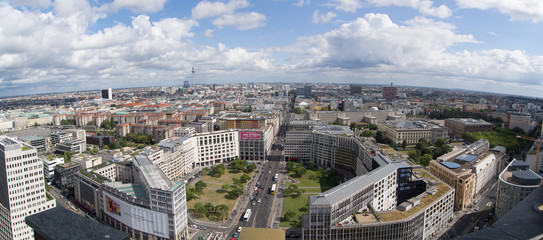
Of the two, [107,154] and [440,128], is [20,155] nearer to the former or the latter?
[107,154]

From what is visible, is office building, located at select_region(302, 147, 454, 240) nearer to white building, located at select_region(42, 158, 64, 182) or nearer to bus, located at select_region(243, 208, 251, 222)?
bus, located at select_region(243, 208, 251, 222)

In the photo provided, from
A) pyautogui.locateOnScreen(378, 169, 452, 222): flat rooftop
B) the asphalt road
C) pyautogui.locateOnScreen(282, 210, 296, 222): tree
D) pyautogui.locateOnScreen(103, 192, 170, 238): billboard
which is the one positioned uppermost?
pyautogui.locateOnScreen(378, 169, 452, 222): flat rooftop

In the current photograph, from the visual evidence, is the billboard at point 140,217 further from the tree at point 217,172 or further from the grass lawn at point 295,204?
the tree at point 217,172

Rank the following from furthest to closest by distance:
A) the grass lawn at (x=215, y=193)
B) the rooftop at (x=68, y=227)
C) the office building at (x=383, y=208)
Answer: the grass lawn at (x=215, y=193) → the office building at (x=383, y=208) → the rooftop at (x=68, y=227)

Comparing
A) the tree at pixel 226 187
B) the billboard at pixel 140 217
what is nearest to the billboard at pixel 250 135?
the tree at pixel 226 187

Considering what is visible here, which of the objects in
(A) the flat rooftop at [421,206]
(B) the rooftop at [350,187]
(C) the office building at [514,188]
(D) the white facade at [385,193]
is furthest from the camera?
(C) the office building at [514,188]

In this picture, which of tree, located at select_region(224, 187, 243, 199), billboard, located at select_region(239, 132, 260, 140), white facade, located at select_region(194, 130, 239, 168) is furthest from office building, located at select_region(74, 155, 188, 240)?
billboard, located at select_region(239, 132, 260, 140)

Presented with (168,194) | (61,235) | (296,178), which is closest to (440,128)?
(296,178)
